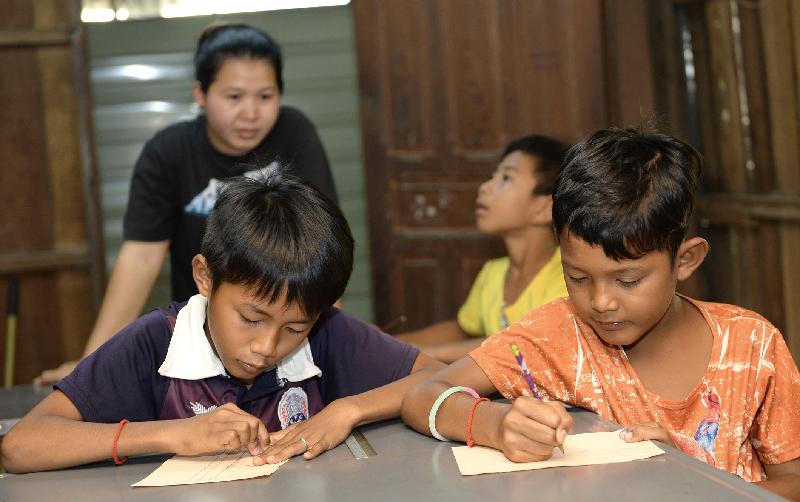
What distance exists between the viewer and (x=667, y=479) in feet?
4.51

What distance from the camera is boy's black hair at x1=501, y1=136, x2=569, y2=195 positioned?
10.5ft

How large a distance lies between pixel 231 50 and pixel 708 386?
5.41 feet

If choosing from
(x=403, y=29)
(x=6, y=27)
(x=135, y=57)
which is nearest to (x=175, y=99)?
(x=135, y=57)

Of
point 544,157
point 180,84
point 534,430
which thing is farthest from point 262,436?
point 180,84

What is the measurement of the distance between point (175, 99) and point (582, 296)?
407 centimetres

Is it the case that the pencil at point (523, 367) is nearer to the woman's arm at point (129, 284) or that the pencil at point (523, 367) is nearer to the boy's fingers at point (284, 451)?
the boy's fingers at point (284, 451)

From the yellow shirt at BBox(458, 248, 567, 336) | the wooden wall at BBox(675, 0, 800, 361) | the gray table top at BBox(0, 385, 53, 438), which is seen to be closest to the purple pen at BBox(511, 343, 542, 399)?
the yellow shirt at BBox(458, 248, 567, 336)

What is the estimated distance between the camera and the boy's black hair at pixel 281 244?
1735 millimetres

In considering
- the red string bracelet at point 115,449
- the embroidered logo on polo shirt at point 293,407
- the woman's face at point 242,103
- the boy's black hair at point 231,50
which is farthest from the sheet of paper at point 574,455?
the boy's black hair at point 231,50

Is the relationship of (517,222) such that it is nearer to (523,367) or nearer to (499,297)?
(499,297)

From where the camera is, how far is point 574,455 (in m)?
1.51

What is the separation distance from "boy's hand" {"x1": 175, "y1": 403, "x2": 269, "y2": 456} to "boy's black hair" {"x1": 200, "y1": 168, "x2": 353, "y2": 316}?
206mm

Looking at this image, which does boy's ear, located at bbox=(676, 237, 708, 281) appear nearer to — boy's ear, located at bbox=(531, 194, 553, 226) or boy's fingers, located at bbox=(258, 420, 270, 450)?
boy's fingers, located at bbox=(258, 420, 270, 450)

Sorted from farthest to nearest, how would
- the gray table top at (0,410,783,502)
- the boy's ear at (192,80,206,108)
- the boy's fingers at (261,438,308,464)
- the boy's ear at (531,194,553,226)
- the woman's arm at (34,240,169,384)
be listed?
the boy's ear at (531,194,553,226) → the boy's ear at (192,80,206,108) → the woman's arm at (34,240,169,384) → the boy's fingers at (261,438,308,464) → the gray table top at (0,410,783,502)
